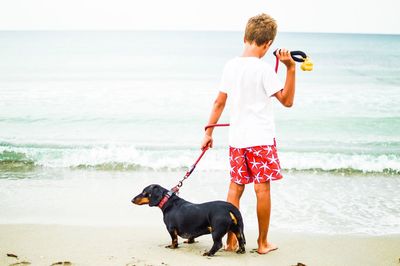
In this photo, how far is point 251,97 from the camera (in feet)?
11.1

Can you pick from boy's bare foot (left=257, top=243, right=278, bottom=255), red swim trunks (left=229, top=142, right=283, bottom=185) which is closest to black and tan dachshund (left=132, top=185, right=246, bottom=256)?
boy's bare foot (left=257, top=243, right=278, bottom=255)

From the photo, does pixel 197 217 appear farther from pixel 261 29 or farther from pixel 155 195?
pixel 261 29

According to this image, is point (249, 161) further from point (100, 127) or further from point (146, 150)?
point (100, 127)

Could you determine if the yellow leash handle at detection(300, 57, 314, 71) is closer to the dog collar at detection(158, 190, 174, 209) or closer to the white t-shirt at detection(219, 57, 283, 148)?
the white t-shirt at detection(219, 57, 283, 148)

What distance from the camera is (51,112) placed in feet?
43.8

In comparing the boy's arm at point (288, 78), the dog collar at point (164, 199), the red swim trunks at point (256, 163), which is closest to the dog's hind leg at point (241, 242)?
the red swim trunks at point (256, 163)

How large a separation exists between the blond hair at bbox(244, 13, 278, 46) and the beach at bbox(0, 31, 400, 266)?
1654 mm

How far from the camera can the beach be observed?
12.9 feet

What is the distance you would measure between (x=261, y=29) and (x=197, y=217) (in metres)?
1.49

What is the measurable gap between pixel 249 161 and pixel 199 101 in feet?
40.3

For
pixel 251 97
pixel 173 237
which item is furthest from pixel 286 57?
pixel 173 237

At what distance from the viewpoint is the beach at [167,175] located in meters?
3.94

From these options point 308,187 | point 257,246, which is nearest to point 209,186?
point 308,187

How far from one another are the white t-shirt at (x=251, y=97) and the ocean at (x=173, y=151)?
170 centimetres
